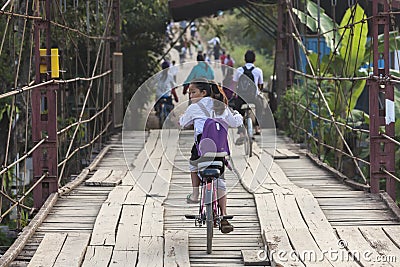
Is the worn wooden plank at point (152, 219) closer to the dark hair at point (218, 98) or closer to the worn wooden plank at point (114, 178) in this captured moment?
the worn wooden plank at point (114, 178)

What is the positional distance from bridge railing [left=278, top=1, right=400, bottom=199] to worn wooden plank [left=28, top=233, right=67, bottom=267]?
2.77 meters

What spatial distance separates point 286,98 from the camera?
13.0 m


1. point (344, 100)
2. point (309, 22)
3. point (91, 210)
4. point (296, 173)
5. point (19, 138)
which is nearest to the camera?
point (91, 210)

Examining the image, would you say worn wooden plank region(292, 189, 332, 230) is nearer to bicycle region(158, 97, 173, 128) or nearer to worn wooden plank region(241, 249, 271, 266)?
worn wooden plank region(241, 249, 271, 266)

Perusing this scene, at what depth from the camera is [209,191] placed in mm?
5969

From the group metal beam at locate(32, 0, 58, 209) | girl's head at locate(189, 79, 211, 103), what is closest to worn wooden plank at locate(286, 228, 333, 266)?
girl's head at locate(189, 79, 211, 103)

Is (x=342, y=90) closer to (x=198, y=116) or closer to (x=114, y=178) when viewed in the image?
(x=114, y=178)

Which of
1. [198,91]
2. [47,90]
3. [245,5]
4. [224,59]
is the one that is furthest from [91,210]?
[224,59]

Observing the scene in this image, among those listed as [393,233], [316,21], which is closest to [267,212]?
[393,233]

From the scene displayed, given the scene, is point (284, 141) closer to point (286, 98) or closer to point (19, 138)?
point (286, 98)

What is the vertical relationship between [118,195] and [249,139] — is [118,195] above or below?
below

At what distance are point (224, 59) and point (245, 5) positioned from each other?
28.2ft

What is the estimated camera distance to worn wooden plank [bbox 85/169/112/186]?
8.44 m

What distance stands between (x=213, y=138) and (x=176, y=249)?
784mm
